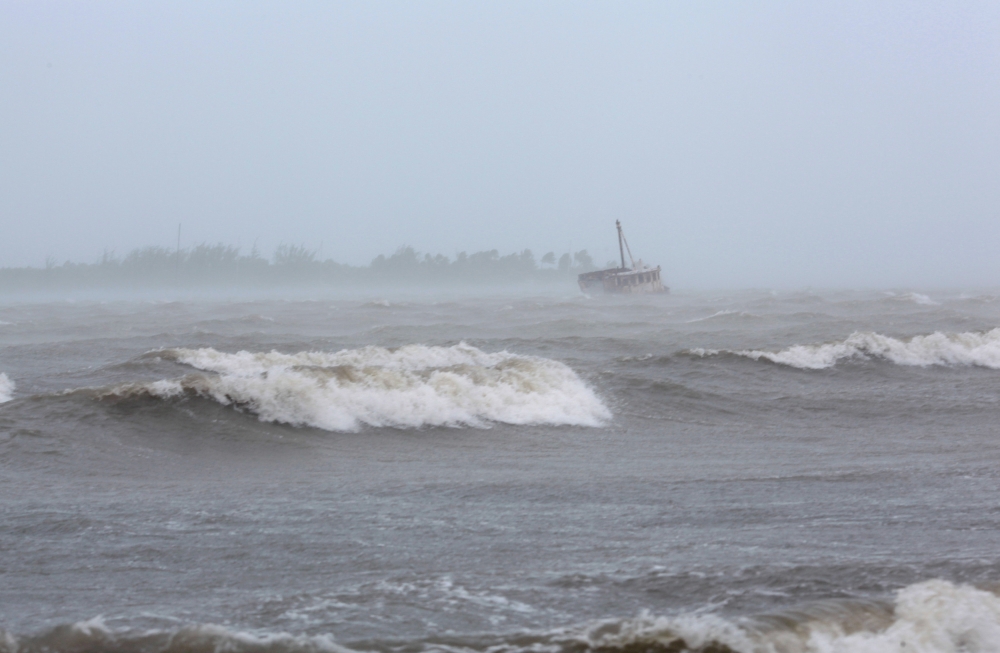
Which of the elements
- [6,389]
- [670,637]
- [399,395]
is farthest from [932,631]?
[6,389]

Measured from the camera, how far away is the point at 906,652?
150 inches

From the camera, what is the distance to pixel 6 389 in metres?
13.6

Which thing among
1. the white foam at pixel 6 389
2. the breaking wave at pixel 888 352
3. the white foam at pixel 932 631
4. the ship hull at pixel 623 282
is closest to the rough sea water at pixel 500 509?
the white foam at pixel 932 631

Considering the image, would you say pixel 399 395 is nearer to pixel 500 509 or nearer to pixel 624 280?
pixel 500 509

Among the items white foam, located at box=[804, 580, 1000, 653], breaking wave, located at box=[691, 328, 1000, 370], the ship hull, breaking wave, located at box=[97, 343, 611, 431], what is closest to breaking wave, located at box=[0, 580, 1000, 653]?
white foam, located at box=[804, 580, 1000, 653]

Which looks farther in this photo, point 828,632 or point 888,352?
point 888,352

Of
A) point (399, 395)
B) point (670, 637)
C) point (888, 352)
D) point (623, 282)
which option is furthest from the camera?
point (623, 282)

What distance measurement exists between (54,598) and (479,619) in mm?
2276

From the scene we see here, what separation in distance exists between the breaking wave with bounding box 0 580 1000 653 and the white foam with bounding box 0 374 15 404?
9.54 m

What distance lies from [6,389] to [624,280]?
5407 cm

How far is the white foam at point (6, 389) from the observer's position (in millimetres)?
12787

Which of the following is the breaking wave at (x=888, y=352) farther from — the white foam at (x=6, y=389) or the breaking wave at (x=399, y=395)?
the white foam at (x=6, y=389)

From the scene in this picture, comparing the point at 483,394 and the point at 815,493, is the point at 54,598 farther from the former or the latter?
the point at 483,394

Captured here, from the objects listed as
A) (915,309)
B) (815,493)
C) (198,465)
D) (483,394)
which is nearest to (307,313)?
(915,309)
